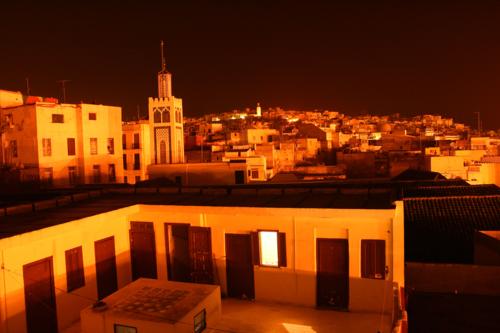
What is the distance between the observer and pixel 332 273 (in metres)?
8.59

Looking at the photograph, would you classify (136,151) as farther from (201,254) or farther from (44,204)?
(201,254)

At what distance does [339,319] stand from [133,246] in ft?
16.7

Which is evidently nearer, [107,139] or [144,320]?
[144,320]

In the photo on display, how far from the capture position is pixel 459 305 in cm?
1119

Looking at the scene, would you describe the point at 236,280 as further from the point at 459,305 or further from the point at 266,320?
the point at 459,305

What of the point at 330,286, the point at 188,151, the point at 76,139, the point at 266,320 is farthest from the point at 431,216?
the point at 188,151

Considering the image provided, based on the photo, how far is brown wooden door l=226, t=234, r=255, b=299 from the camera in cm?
925

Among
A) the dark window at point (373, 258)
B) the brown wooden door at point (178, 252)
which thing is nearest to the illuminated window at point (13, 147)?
the brown wooden door at point (178, 252)

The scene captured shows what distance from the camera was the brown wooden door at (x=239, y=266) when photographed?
9250mm

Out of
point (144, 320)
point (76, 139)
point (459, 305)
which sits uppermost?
point (76, 139)

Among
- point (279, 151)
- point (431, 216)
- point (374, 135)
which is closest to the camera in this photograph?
point (431, 216)

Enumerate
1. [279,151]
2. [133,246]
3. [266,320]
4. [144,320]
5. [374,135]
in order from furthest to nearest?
[374,135], [279,151], [133,246], [266,320], [144,320]

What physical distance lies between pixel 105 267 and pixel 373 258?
5785 mm

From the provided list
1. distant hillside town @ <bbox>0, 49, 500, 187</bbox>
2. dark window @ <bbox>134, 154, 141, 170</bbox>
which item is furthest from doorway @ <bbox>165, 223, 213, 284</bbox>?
dark window @ <bbox>134, 154, 141, 170</bbox>
